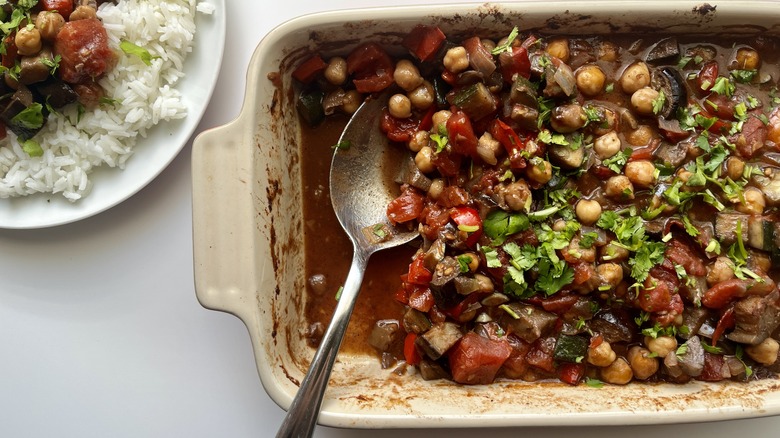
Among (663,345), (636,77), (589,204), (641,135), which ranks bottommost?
(663,345)

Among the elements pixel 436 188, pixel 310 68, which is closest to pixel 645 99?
pixel 436 188

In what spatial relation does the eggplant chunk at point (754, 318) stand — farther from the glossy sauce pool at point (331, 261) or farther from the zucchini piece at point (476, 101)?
the glossy sauce pool at point (331, 261)

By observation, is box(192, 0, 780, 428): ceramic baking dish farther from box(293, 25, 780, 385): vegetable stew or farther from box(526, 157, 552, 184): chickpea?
box(526, 157, 552, 184): chickpea

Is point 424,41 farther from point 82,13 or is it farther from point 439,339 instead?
point 82,13

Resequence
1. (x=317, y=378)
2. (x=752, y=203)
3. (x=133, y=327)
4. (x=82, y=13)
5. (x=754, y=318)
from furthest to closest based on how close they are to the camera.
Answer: (x=133, y=327)
(x=82, y=13)
(x=752, y=203)
(x=754, y=318)
(x=317, y=378)

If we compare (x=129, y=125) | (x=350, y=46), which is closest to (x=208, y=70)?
(x=129, y=125)

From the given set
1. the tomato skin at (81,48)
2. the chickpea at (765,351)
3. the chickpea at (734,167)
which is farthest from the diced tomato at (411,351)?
the tomato skin at (81,48)

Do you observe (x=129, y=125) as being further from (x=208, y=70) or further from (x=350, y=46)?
(x=350, y=46)
